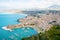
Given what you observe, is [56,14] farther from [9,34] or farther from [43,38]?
[9,34]

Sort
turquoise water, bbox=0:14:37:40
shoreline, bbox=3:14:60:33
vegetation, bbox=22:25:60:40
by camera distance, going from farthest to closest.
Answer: shoreline, bbox=3:14:60:33 → turquoise water, bbox=0:14:37:40 → vegetation, bbox=22:25:60:40

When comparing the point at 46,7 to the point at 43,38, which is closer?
the point at 43,38

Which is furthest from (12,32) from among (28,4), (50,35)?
(50,35)

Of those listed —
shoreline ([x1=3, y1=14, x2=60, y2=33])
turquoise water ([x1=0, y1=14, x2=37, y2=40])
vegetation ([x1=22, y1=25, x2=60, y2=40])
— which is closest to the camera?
vegetation ([x1=22, y1=25, x2=60, y2=40])

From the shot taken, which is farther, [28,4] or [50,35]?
[28,4]

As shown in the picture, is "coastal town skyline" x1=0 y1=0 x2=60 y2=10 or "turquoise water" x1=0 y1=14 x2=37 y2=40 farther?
"coastal town skyline" x1=0 y1=0 x2=60 y2=10

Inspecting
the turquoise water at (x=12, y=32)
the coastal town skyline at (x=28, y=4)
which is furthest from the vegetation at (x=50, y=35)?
the coastal town skyline at (x=28, y=4)

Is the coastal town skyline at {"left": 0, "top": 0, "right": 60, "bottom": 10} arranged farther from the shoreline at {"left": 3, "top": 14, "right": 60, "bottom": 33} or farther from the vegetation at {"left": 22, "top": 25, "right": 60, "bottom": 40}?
the vegetation at {"left": 22, "top": 25, "right": 60, "bottom": 40}

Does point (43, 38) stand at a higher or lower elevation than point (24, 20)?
lower

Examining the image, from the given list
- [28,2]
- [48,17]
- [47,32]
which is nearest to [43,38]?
[47,32]

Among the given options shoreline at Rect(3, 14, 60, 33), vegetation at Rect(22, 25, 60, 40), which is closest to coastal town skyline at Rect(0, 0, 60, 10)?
shoreline at Rect(3, 14, 60, 33)

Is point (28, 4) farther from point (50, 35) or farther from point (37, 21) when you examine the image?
point (50, 35)
